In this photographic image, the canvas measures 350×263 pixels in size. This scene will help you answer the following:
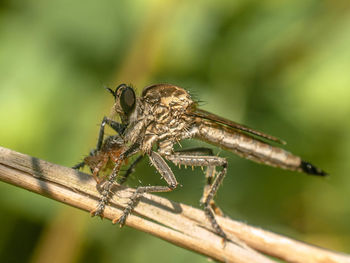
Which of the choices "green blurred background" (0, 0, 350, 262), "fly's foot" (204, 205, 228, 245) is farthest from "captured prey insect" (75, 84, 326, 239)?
"green blurred background" (0, 0, 350, 262)

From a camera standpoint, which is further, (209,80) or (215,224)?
(209,80)

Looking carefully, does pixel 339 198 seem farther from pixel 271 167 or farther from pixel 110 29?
pixel 110 29

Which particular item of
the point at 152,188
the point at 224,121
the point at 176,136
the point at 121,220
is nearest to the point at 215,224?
the point at 152,188

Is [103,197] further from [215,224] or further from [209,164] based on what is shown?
[209,164]

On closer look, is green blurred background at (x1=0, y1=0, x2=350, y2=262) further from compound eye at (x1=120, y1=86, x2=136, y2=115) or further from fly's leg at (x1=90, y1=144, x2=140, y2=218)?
fly's leg at (x1=90, y1=144, x2=140, y2=218)

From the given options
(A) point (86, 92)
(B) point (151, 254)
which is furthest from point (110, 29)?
(B) point (151, 254)

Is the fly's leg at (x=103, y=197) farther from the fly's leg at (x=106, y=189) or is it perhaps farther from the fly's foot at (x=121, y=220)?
the fly's foot at (x=121, y=220)
